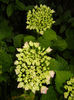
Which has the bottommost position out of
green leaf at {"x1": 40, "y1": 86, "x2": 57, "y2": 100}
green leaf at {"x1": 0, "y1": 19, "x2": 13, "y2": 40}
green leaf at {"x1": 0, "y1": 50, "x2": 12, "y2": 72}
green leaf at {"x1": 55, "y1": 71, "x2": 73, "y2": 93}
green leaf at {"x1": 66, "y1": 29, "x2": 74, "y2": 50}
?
green leaf at {"x1": 40, "y1": 86, "x2": 57, "y2": 100}

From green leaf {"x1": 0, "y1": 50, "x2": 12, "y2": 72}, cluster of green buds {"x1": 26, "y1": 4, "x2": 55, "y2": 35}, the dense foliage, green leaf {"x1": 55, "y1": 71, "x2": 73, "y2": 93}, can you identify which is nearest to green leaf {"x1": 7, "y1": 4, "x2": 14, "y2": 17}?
the dense foliage

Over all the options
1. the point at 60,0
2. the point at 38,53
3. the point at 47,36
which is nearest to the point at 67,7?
the point at 60,0

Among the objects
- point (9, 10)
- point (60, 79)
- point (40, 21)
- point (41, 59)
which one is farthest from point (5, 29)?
point (60, 79)

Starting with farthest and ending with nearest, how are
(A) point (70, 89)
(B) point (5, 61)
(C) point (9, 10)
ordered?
(C) point (9, 10) < (B) point (5, 61) < (A) point (70, 89)

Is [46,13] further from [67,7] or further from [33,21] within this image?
[67,7]

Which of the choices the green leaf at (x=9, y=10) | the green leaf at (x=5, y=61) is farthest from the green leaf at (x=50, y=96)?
the green leaf at (x=9, y=10)

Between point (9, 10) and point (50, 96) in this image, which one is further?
point (9, 10)

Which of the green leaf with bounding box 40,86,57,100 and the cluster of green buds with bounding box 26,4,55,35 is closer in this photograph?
the green leaf with bounding box 40,86,57,100

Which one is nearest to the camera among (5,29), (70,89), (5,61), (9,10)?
(70,89)

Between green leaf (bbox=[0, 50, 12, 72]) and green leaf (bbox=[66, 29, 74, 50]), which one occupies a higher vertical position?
green leaf (bbox=[66, 29, 74, 50])

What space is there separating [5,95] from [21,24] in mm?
932

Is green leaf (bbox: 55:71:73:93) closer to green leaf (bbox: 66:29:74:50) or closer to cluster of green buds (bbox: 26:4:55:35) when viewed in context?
cluster of green buds (bbox: 26:4:55:35)

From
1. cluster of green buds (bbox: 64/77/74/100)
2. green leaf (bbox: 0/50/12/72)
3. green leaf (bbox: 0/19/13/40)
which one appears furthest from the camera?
green leaf (bbox: 0/19/13/40)

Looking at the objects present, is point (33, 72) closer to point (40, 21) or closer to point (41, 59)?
point (41, 59)
